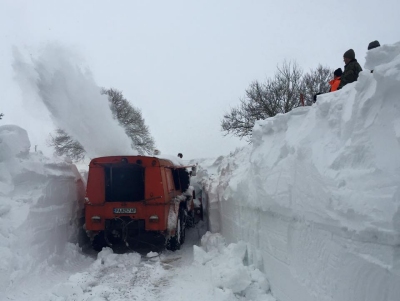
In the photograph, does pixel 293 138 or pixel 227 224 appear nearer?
pixel 293 138

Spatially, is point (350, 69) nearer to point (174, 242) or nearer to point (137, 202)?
point (137, 202)

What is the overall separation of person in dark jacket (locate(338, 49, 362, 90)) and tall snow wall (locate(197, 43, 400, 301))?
1520 millimetres

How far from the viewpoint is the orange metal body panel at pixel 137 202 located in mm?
9266

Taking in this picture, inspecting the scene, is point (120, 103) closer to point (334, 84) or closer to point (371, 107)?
point (334, 84)

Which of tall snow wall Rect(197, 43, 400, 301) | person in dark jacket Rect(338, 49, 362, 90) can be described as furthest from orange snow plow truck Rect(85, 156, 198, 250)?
person in dark jacket Rect(338, 49, 362, 90)

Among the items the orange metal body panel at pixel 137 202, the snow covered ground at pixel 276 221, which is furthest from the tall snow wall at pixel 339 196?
the orange metal body panel at pixel 137 202

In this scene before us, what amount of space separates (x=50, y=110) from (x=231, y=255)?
24.4 feet

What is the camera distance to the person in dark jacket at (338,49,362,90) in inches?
261

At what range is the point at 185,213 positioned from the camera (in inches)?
463

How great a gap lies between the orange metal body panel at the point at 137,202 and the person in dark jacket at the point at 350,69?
4837 mm

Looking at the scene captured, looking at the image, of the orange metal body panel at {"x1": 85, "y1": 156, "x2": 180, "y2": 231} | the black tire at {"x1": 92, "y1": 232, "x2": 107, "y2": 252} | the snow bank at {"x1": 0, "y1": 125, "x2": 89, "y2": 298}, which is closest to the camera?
the snow bank at {"x1": 0, "y1": 125, "x2": 89, "y2": 298}

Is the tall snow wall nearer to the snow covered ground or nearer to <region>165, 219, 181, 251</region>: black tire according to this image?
the snow covered ground

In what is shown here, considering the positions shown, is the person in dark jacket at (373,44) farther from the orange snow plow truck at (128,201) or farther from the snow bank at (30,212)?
the snow bank at (30,212)

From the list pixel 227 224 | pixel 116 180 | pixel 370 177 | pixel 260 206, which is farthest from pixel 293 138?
pixel 116 180
